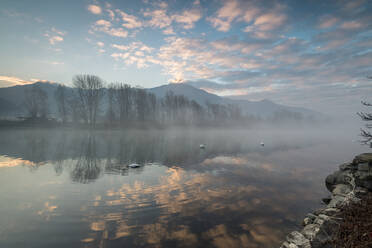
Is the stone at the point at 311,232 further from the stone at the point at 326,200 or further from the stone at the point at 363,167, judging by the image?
the stone at the point at 363,167

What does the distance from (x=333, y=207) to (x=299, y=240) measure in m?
4.26

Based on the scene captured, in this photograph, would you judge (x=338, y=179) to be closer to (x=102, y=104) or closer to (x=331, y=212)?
(x=331, y=212)

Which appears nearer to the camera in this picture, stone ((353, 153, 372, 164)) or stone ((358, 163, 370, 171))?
stone ((358, 163, 370, 171))

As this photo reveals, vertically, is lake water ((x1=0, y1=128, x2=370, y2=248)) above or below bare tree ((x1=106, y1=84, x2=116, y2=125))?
below

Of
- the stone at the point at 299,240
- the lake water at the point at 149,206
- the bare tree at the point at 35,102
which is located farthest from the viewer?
the bare tree at the point at 35,102

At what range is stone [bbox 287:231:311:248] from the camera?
647cm

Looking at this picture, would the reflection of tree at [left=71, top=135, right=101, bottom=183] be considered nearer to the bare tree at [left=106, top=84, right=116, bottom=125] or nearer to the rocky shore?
the rocky shore

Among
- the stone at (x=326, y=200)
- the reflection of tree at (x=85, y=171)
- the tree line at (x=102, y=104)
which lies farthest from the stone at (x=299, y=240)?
the tree line at (x=102, y=104)

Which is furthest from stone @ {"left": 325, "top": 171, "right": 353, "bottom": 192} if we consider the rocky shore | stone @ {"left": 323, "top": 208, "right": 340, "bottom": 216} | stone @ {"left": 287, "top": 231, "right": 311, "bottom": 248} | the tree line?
the tree line

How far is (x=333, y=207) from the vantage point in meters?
9.38

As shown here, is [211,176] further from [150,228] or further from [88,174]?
[88,174]

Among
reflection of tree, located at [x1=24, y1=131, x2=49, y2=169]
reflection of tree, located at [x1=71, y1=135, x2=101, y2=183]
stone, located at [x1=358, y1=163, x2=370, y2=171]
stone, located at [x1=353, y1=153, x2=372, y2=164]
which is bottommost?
reflection of tree, located at [x1=71, y1=135, x2=101, y2=183]

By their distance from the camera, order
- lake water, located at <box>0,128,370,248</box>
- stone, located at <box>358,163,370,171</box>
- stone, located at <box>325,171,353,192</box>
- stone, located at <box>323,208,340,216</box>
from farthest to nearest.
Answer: stone, located at <box>325,171,353,192</box> < stone, located at <box>358,163,370,171</box> < stone, located at <box>323,208,340,216</box> < lake water, located at <box>0,128,370,248</box>

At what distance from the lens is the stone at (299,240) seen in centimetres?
647
